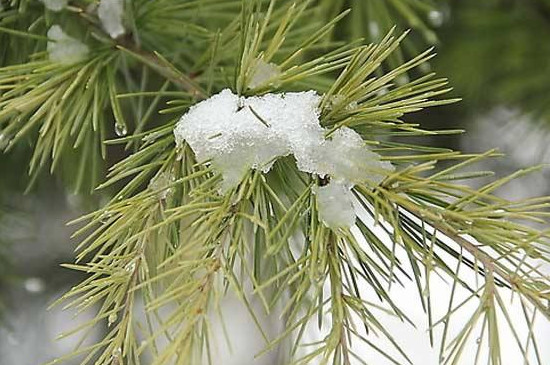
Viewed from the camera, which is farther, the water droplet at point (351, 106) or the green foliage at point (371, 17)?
the green foliage at point (371, 17)

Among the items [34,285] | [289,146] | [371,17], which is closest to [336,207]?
[289,146]

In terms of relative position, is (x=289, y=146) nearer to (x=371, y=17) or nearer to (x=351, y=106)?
(x=351, y=106)

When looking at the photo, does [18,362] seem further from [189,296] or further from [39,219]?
[189,296]

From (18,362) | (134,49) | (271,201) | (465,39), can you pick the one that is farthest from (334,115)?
(18,362)

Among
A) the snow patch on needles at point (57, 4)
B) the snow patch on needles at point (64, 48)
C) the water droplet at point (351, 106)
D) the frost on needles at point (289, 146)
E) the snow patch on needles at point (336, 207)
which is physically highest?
the snow patch on needles at point (57, 4)

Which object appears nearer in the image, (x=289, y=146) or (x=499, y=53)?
(x=289, y=146)

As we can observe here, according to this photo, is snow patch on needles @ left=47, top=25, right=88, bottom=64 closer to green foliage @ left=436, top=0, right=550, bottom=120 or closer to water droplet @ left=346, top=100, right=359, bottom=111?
water droplet @ left=346, top=100, right=359, bottom=111

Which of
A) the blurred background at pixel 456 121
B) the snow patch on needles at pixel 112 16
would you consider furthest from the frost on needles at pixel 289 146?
the blurred background at pixel 456 121

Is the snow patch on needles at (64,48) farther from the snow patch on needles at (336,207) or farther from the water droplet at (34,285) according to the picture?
the water droplet at (34,285)
